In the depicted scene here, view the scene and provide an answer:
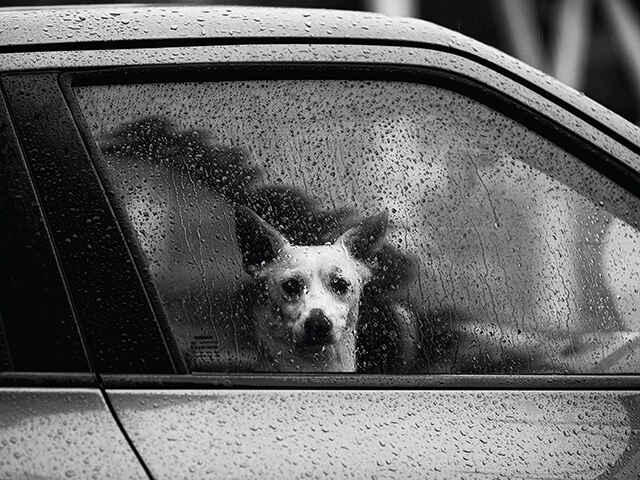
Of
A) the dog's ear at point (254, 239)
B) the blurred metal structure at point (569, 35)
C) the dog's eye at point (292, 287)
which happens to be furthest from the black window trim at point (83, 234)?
the blurred metal structure at point (569, 35)

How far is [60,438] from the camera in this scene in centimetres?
153

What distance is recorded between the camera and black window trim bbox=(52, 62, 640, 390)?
1678mm


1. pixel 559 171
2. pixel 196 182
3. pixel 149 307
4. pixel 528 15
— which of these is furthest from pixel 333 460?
pixel 528 15

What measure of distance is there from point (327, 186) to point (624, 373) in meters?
0.58

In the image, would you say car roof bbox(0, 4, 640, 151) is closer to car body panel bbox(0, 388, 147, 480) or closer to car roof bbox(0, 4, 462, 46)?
car roof bbox(0, 4, 462, 46)

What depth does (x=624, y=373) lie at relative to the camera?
182cm

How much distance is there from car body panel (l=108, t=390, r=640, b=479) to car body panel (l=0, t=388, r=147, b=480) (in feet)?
0.10

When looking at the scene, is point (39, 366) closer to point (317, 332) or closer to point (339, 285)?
point (317, 332)

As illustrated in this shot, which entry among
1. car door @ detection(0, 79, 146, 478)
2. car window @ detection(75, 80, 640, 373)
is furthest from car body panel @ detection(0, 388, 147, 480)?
car window @ detection(75, 80, 640, 373)

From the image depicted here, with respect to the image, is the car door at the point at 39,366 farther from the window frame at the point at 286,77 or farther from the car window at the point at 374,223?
the car window at the point at 374,223

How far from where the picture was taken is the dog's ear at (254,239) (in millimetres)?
1759

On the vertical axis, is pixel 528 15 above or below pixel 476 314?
above

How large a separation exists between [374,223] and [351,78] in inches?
10.0

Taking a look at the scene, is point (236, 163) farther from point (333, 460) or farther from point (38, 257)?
point (333, 460)
